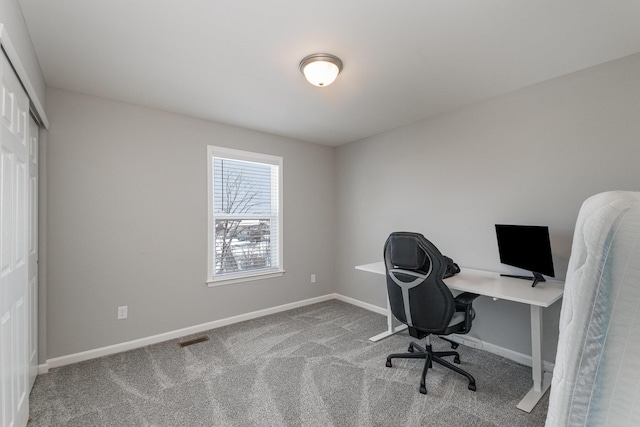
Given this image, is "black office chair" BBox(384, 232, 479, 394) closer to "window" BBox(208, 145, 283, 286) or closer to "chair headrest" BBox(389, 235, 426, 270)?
"chair headrest" BBox(389, 235, 426, 270)

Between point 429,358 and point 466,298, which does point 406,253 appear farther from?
point 429,358

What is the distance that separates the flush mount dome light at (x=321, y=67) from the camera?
210 centimetres

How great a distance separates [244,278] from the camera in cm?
373

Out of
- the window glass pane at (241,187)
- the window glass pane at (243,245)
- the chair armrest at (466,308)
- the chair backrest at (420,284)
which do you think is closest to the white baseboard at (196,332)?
the window glass pane at (243,245)

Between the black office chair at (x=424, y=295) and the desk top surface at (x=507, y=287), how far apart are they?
0.11 meters

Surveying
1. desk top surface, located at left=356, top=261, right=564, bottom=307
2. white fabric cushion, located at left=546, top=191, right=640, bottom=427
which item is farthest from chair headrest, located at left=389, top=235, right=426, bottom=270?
white fabric cushion, located at left=546, top=191, right=640, bottom=427

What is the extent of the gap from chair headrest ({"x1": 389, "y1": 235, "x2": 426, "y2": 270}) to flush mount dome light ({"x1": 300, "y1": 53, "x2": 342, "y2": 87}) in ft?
4.51

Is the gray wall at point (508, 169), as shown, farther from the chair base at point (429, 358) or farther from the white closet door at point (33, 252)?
the white closet door at point (33, 252)

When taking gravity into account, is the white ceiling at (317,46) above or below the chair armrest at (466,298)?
above

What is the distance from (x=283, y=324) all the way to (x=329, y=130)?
2579 mm

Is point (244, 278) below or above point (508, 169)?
below

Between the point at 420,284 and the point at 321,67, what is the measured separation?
180cm

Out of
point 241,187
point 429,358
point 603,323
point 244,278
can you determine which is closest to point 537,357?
point 429,358

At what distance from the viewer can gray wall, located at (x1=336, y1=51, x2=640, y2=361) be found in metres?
2.21
